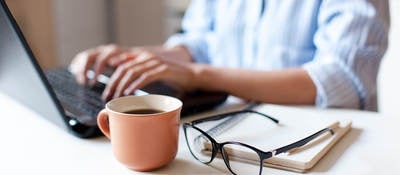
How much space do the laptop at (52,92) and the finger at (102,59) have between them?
0.02 meters

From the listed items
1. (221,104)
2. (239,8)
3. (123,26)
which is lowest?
(123,26)

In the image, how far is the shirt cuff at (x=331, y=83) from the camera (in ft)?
2.88

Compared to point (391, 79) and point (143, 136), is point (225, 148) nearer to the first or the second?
point (143, 136)

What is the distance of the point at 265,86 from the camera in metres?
0.89

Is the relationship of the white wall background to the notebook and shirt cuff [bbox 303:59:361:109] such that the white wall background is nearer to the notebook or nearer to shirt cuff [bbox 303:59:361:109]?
shirt cuff [bbox 303:59:361:109]

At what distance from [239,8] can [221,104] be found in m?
0.31

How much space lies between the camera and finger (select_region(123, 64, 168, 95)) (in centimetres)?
83

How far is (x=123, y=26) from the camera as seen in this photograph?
2.46 m

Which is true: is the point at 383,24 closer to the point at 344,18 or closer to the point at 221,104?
the point at 344,18

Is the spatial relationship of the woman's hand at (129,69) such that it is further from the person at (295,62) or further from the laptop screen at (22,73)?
the laptop screen at (22,73)

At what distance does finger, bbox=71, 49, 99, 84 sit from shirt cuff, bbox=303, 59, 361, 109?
451 millimetres

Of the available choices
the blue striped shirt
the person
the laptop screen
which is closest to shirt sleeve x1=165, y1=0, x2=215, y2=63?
the blue striped shirt

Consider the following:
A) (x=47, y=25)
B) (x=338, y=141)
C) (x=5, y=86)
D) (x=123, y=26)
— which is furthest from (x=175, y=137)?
(x=123, y=26)

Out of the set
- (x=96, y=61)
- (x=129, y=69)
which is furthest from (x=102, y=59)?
(x=129, y=69)
